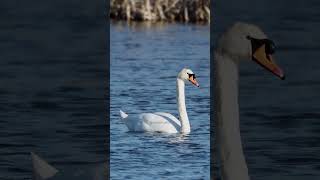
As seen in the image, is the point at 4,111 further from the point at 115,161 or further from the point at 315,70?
the point at 315,70

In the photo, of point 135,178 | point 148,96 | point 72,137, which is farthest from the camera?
point 148,96

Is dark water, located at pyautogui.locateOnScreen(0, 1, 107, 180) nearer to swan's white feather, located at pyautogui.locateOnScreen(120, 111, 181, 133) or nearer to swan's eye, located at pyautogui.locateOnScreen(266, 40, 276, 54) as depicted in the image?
swan's white feather, located at pyautogui.locateOnScreen(120, 111, 181, 133)

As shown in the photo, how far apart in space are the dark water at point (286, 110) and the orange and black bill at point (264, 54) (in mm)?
3880

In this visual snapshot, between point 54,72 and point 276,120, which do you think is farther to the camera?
point 54,72

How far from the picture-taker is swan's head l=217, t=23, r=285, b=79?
8.25 meters

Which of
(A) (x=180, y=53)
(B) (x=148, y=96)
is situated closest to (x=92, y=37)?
(A) (x=180, y=53)

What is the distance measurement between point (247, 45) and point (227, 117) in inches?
15.6

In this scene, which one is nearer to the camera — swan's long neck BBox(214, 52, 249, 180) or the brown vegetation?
swan's long neck BBox(214, 52, 249, 180)

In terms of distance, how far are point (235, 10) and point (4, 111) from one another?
1872 centimetres

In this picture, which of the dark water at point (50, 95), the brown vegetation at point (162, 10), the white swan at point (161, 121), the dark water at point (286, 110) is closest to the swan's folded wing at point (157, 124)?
the white swan at point (161, 121)

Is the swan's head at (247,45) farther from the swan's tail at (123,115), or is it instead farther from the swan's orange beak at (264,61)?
the swan's tail at (123,115)

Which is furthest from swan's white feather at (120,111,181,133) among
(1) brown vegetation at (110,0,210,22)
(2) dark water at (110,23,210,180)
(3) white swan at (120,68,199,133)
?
(1) brown vegetation at (110,0,210,22)

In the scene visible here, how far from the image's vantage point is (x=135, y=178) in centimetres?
1259

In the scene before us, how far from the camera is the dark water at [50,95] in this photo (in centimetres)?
1406
